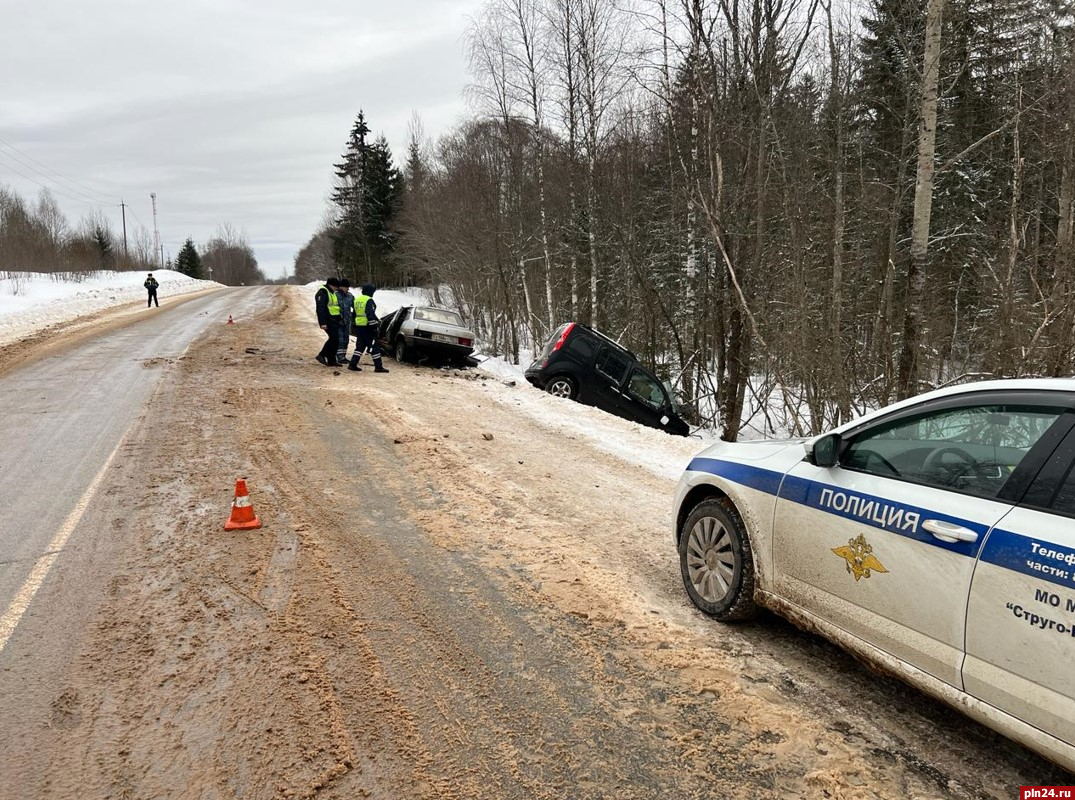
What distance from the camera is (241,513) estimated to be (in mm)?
5102

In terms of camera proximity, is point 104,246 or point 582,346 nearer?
point 582,346

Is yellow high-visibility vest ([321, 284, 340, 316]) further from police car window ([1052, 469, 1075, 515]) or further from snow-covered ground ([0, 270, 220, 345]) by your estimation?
police car window ([1052, 469, 1075, 515])

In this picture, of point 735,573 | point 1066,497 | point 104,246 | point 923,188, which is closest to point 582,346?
point 923,188

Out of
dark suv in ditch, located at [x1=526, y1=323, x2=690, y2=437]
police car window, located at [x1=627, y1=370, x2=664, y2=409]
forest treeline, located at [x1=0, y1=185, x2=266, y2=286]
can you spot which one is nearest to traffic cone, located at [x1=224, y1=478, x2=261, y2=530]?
dark suv in ditch, located at [x1=526, y1=323, x2=690, y2=437]

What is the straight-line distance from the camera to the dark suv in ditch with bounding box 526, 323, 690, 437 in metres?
13.3

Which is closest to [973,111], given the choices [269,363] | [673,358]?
[673,358]

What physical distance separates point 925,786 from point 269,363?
Result: 1367 centimetres

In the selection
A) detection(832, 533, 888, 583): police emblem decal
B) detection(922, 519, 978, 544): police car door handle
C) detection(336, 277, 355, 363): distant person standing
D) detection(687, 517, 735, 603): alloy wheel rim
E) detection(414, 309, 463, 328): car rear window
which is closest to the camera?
detection(922, 519, 978, 544): police car door handle

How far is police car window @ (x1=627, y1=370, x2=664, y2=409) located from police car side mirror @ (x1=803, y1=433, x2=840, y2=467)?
33.6 ft

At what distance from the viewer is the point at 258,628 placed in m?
3.63

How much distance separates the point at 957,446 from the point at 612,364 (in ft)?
34.5

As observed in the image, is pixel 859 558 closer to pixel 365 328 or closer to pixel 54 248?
pixel 365 328

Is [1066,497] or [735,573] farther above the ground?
[1066,497]

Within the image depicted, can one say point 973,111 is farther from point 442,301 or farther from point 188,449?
point 442,301
